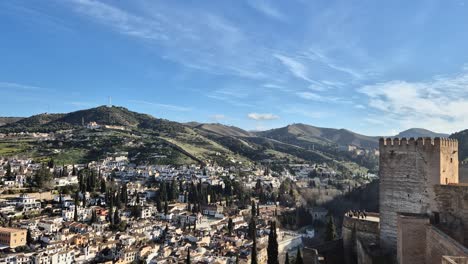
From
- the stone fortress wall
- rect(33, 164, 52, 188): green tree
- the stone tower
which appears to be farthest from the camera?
rect(33, 164, 52, 188): green tree

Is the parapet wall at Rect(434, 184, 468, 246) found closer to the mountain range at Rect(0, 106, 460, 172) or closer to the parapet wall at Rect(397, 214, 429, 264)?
the parapet wall at Rect(397, 214, 429, 264)

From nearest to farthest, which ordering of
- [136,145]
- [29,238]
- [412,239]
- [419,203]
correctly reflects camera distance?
[412,239] < [419,203] < [29,238] < [136,145]

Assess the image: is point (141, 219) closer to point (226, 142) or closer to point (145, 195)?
point (145, 195)

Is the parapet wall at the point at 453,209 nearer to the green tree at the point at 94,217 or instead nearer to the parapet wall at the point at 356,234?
the parapet wall at the point at 356,234

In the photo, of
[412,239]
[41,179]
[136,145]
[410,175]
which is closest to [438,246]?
[412,239]

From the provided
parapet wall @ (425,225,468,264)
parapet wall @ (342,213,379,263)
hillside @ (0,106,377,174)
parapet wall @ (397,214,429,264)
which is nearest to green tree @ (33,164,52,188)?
hillside @ (0,106,377,174)

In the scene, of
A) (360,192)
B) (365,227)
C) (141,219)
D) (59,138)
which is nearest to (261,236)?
(141,219)

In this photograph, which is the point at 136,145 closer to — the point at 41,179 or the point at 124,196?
the point at 41,179
